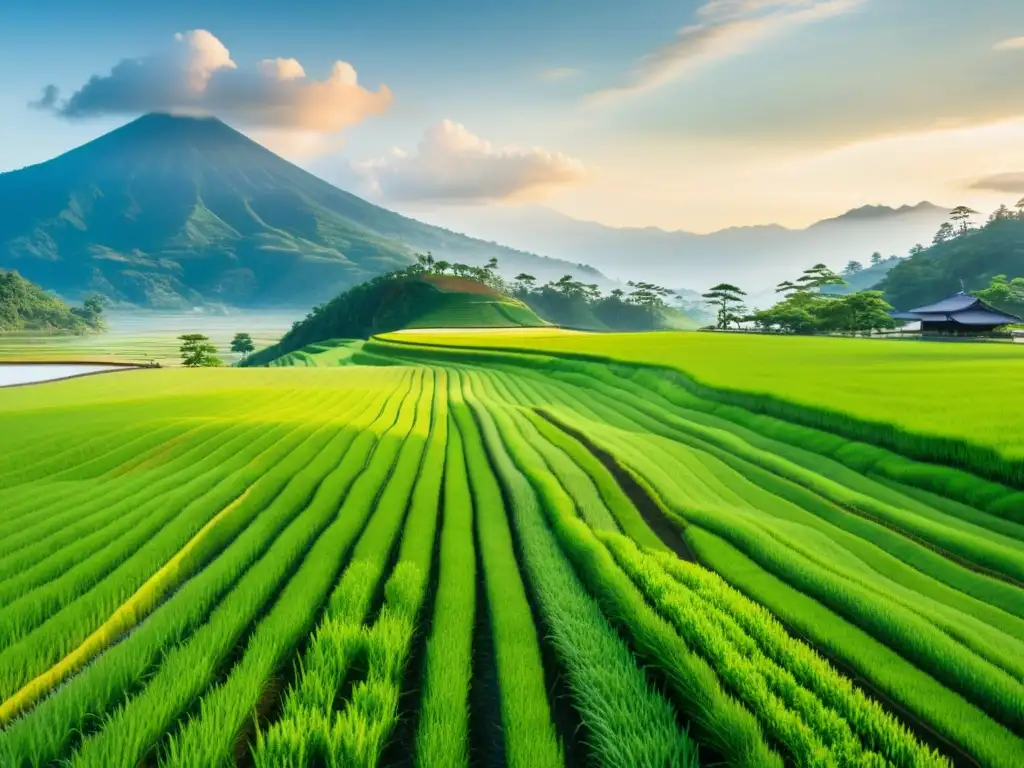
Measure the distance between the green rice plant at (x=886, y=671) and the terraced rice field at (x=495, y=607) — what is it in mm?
29

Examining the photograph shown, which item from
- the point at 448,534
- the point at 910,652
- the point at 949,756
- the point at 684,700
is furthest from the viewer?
the point at 448,534

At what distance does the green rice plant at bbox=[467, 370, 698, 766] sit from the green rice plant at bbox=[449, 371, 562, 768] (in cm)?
30

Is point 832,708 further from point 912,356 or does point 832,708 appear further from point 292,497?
point 912,356

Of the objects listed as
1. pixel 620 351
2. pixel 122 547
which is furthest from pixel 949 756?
pixel 620 351

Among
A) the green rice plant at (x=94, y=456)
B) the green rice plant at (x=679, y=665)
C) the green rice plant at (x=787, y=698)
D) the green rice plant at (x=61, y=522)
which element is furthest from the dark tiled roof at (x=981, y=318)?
the green rice plant at (x=61, y=522)

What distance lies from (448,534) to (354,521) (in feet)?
5.86

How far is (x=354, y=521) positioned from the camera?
32.0 feet

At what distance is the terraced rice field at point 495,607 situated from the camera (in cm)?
456

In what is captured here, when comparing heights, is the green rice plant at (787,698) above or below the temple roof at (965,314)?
below

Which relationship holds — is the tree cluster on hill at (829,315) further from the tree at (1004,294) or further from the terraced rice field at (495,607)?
the terraced rice field at (495,607)

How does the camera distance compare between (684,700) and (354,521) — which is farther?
(354,521)

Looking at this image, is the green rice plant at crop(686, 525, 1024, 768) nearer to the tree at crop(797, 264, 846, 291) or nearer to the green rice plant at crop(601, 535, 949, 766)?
the green rice plant at crop(601, 535, 949, 766)

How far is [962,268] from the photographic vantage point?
14362 centimetres

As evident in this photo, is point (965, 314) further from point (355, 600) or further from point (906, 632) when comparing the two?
point (355, 600)
